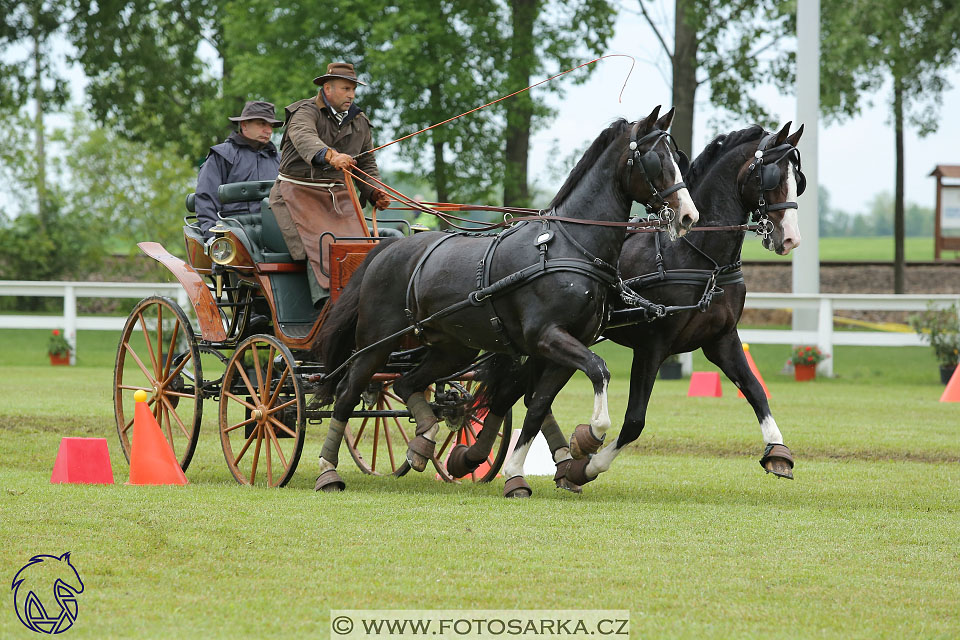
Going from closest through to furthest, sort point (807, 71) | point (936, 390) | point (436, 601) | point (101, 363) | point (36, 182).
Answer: point (436, 601) < point (936, 390) < point (807, 71) < point (101, 363) < point (36, 182)

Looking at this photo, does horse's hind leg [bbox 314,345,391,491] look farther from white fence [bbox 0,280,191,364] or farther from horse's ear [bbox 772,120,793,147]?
white fence [bbox 0,280,191,364]

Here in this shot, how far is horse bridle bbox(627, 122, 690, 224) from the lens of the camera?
6.83 m

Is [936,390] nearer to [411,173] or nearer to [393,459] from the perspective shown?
[393,459]

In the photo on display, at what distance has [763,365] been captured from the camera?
2253 centimetres

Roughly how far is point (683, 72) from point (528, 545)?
1877 centimetres

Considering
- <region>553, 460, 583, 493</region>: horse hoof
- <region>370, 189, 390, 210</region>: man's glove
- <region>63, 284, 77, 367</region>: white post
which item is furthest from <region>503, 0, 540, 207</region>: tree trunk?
<region>553, 460, 583, 493</region>: horse hoof

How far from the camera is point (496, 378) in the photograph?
7941 mm

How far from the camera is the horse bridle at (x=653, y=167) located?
22.4 feet

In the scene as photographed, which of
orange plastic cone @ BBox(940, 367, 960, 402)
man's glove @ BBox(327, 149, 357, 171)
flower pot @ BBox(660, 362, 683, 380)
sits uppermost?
man's glove @ BBox(327, 149, 357, 171)

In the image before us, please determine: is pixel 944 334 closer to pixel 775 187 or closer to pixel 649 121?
pixel 775 187

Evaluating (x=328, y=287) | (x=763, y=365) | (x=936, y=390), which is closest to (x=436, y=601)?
(x=328, y=287)

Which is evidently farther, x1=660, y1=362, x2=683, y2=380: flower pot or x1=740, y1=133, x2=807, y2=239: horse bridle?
x1=660, y1=362, x2=683, y2=380: flower pot

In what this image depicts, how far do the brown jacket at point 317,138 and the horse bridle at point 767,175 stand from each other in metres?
2.55

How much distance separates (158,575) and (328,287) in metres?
3.28
